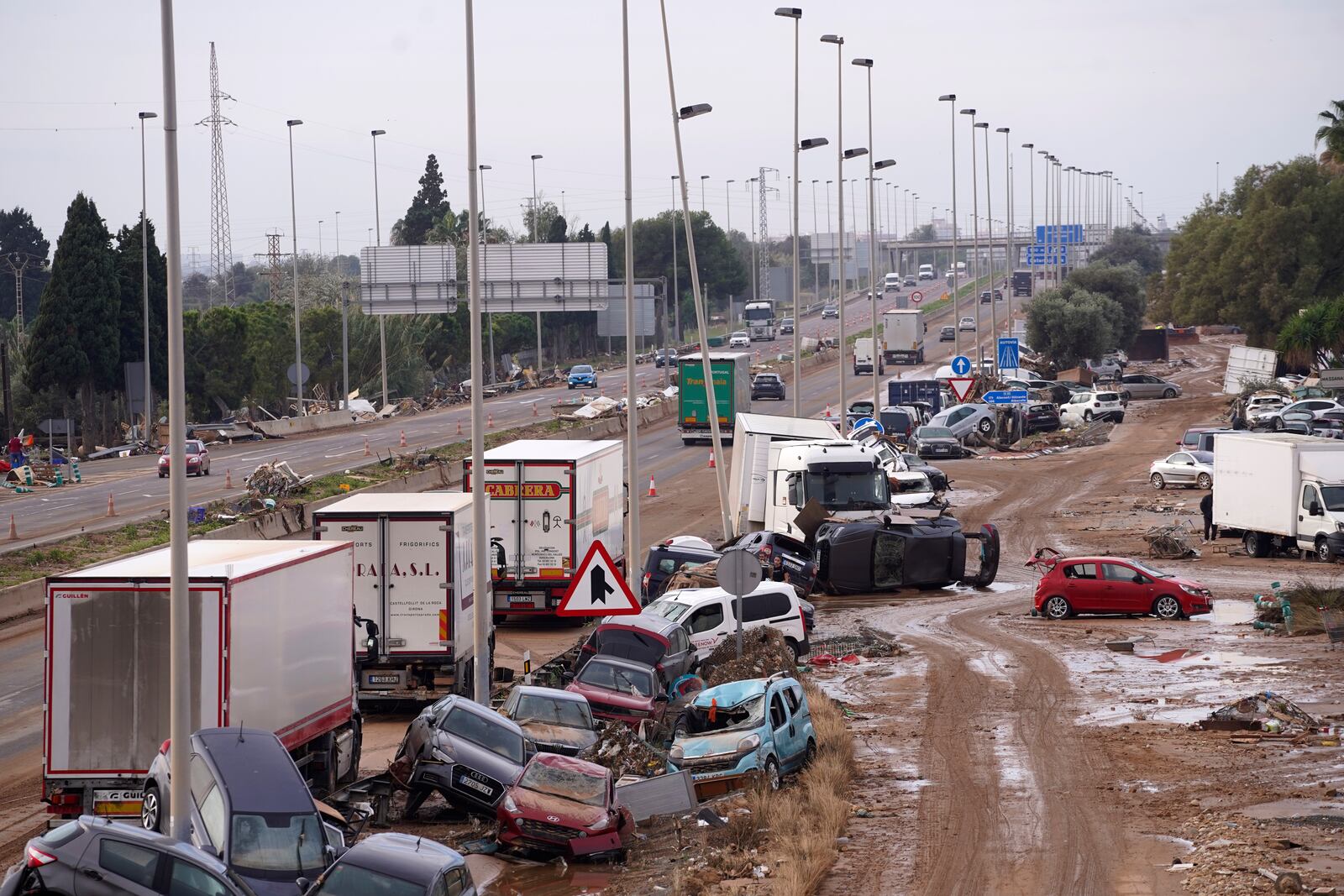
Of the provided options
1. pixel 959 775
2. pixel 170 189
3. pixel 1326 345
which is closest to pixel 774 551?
pixel 959 775

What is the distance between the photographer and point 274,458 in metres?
60.6

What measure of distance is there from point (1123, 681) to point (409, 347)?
80.9 meters

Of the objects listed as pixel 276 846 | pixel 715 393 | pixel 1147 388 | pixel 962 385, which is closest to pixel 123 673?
pixel 276 846

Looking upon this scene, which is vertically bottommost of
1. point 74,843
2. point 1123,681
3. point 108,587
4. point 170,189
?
point 1123,681

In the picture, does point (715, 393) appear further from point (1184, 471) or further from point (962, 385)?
point (1184, 471)

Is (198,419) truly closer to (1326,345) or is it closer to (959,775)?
(1326,345)

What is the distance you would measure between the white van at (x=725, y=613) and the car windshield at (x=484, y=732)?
23.3ft

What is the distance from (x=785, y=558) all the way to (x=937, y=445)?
28.9 metres

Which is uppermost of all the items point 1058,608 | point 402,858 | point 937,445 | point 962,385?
point 962,385

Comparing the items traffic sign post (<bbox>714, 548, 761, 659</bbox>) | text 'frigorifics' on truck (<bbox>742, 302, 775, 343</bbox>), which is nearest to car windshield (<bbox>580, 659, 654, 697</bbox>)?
traffic sign post (<bbox>714, 548, 761, 659</bbox>)

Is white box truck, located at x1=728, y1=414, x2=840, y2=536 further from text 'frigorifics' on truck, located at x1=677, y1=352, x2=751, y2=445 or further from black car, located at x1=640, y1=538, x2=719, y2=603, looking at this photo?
text 'frigorifics' on truck, located at x1=677, y1=352, x2=751, y2=445

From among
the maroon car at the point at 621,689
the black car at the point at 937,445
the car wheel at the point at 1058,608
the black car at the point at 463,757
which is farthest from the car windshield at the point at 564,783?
the black car at the point at 937,445

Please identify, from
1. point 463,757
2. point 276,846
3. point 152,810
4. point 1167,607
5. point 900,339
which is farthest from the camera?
point 900,339

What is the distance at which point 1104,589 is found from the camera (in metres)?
29.5
